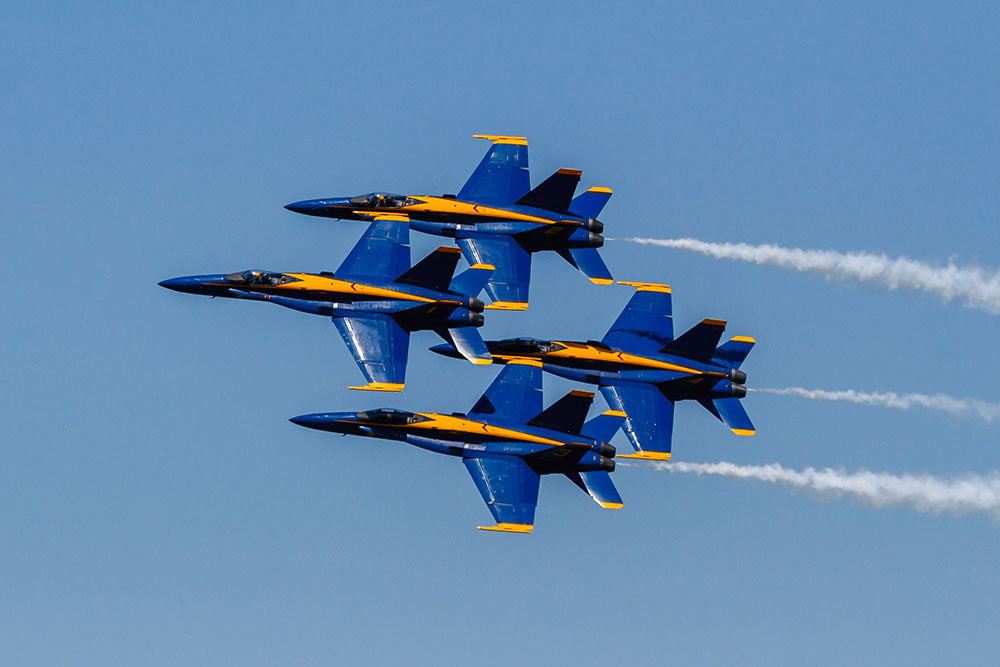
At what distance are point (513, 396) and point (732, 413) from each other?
32.4 feet

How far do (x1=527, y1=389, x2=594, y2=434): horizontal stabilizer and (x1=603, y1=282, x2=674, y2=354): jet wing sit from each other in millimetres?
5331

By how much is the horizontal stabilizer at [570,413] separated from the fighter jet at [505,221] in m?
5.65

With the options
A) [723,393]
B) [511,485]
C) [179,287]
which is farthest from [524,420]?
[179,287]

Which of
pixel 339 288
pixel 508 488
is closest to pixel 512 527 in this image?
pixel 508 488

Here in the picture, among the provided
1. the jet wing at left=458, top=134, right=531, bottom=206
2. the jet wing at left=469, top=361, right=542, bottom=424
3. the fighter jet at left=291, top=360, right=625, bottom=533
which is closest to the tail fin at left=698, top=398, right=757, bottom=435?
the fighter jet at left=291, top=360, right=625, bottom=533

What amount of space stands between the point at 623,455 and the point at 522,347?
6.72 meters

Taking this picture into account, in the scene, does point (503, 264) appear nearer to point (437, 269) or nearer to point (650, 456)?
point (437, 269)

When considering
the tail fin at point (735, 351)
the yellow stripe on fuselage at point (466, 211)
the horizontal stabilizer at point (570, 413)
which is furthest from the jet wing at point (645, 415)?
the yellow stripe on fuselage at point (466, 211)

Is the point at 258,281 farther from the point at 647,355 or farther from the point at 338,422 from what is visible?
the point at 647,355

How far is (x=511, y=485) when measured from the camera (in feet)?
319

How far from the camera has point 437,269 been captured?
99062 mm

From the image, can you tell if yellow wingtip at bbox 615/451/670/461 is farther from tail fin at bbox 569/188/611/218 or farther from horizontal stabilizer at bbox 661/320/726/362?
tail fin at bbox 569/188/611/218

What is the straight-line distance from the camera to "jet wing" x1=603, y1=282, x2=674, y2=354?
338 feet

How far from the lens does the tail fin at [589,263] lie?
103375 mm
